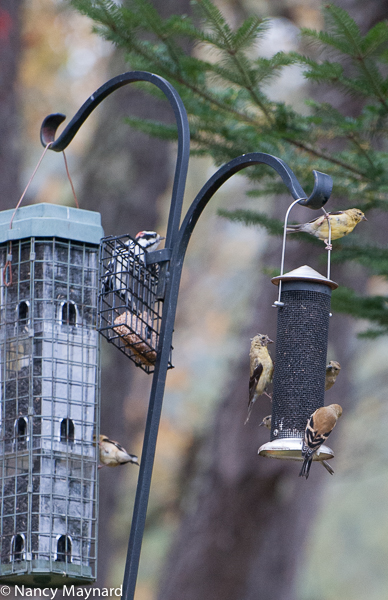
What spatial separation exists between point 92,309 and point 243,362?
19.6ft

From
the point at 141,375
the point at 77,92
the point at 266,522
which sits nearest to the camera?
the point at 266,522

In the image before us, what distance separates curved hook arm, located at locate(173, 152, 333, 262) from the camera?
4.11 metres

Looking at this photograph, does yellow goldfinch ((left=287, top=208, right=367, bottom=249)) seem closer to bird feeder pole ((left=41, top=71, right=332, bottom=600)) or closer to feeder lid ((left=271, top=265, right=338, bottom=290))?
feeder lid ((left=271, top=265, right=338, bottom=290))

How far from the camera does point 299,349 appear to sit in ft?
16.2

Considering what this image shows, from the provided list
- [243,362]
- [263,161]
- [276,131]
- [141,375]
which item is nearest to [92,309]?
[263,161]

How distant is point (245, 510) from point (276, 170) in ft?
23.2

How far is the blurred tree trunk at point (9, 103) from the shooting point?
1091 centimetres

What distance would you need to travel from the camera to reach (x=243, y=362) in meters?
11.3

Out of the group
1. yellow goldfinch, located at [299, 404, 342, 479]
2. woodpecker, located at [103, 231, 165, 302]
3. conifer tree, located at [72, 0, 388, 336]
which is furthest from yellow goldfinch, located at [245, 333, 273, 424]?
conifer tree, located at [72, 0, 388, 336]

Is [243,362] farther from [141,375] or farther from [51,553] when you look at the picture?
[51,553]

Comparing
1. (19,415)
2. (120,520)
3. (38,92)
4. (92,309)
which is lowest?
(19,415)

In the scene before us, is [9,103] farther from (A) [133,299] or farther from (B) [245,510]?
(A) [133,299]

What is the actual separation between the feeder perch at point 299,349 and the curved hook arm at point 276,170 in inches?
22.6

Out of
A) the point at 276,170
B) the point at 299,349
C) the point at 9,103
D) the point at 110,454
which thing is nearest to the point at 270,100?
the point at 299,349
